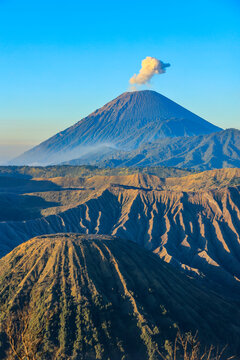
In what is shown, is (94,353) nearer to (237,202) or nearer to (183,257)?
(183,257)

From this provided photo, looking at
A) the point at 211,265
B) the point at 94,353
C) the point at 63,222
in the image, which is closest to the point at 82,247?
the point at 94,353

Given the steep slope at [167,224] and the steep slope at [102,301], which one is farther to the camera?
the steep slope at [167,224]

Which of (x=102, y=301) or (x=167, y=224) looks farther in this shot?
(x=167, y=224)

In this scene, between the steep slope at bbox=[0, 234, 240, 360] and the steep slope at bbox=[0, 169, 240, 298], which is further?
the steep slope at bbox=[0, 169, 240, 298]

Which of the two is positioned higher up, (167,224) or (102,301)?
(167,224)
